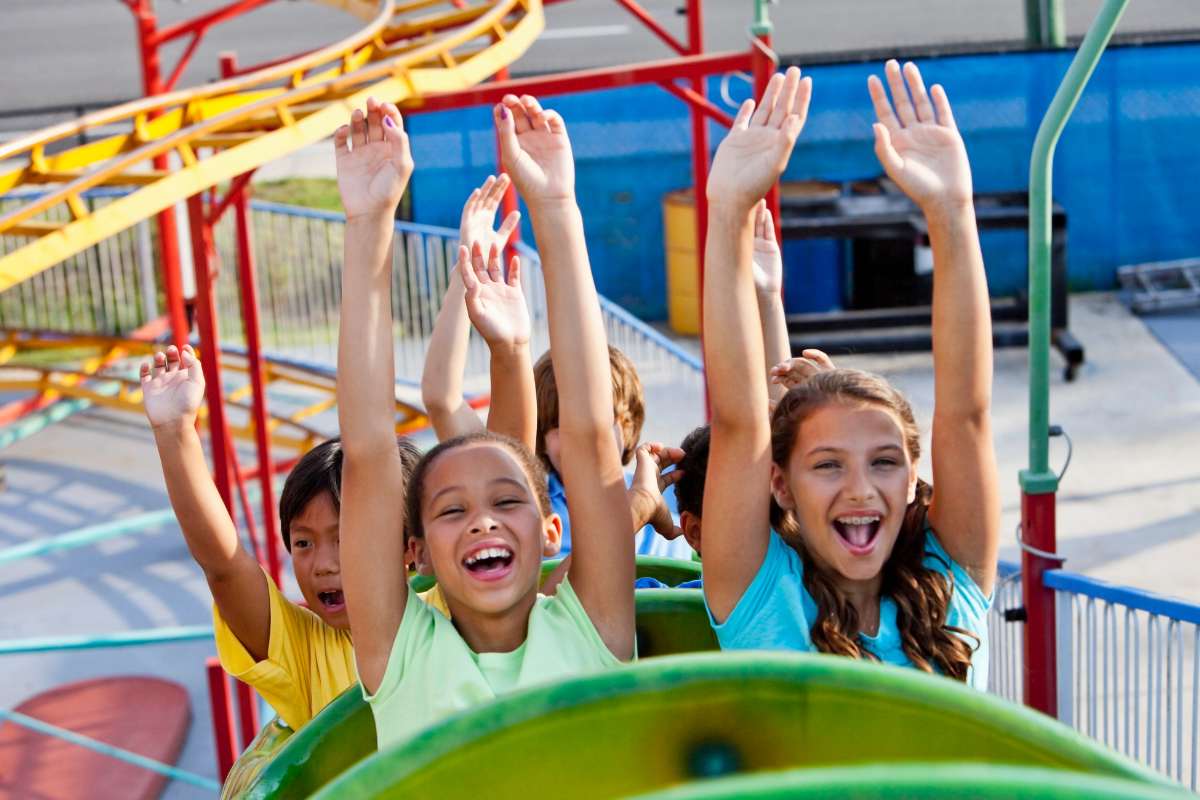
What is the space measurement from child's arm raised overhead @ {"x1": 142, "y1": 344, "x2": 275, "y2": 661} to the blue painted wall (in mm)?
7899

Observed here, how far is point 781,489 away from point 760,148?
1.42 ft

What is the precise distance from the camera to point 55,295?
29.1 feet

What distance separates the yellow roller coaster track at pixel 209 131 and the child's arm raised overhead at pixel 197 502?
1384mm

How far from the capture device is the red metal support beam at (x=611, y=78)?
444 cm

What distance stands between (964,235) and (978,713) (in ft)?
2.86

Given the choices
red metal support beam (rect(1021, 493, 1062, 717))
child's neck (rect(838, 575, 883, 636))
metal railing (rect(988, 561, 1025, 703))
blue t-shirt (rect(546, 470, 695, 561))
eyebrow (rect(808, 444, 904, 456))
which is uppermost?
eyebrow (rect(808, 444, 904, 456))

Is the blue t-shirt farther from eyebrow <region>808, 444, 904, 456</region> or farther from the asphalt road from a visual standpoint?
the asphalt road

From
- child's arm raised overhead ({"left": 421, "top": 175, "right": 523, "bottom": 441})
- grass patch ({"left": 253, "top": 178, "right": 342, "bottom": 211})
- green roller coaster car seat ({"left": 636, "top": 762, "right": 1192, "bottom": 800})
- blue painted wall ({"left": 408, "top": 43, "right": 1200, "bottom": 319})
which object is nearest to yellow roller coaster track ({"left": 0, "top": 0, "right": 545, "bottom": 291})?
child's arm raised overhead ({"left": 421, "top": 175, "right": 523, "bottom": 441})

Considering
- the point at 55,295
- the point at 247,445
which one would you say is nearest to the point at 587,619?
the point at 247,445

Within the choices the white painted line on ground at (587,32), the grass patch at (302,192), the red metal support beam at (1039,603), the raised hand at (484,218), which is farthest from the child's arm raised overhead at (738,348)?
the white painted line on ground at (587,32)

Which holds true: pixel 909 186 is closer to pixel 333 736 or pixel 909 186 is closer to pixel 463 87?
pixel 333 736

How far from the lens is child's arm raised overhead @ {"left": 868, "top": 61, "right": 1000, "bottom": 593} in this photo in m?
1.82

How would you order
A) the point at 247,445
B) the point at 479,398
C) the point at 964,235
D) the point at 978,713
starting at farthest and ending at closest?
the point at 247,445, the point at 479,398, the point at 964,235, the point at 978,713

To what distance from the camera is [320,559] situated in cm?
225
